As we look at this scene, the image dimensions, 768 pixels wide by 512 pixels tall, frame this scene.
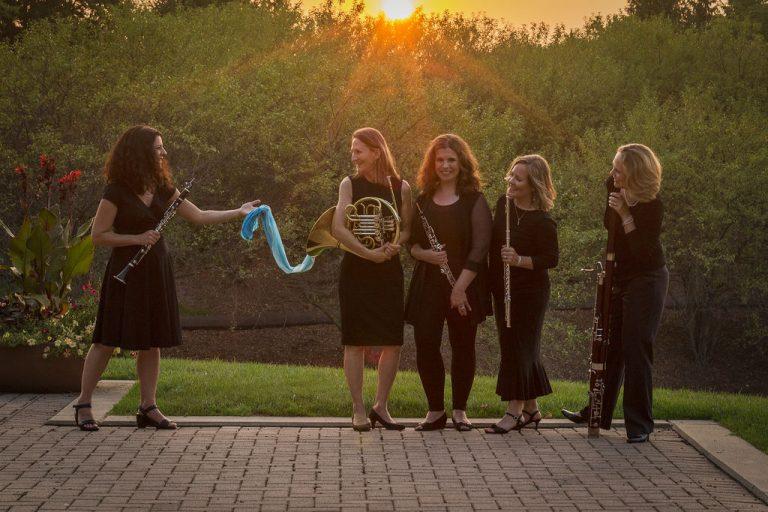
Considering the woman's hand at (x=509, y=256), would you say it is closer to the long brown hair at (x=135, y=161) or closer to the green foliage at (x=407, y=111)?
the long brown hair at (x=135, y=161)

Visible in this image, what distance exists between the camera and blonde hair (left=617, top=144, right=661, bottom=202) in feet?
27.5

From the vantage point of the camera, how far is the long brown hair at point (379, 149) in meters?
8.56

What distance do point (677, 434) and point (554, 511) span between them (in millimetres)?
2757

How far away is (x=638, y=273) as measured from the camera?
28.0 feet

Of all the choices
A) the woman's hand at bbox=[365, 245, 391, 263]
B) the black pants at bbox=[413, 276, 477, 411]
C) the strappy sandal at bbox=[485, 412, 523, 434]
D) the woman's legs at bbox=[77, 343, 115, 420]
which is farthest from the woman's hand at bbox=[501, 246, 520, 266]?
the woman's legs at bbox=[77, 343, 115, 420]

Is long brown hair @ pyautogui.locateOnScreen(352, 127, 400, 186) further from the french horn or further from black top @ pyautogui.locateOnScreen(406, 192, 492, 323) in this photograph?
black top @ pyautogui.locateOnScreen(406, 192, 492, 323)

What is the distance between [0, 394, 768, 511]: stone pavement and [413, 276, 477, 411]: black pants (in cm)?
32

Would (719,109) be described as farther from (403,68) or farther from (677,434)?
(677,434)

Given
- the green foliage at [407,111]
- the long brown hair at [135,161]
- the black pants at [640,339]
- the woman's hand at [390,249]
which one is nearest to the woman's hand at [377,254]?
the woman's hand at [390,249]

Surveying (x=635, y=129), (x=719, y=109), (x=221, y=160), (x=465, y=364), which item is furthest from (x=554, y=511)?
(x=719, y=109)

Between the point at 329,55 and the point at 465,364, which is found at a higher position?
the point at 329,55

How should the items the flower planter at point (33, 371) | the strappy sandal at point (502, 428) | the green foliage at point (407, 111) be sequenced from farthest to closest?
the green foliage at point (407, 111) < the flower planter at point (33, 371) < the strappy sandal at point (502, 428)

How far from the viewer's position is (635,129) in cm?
3481

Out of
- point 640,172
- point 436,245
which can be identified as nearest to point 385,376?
point 436,245
